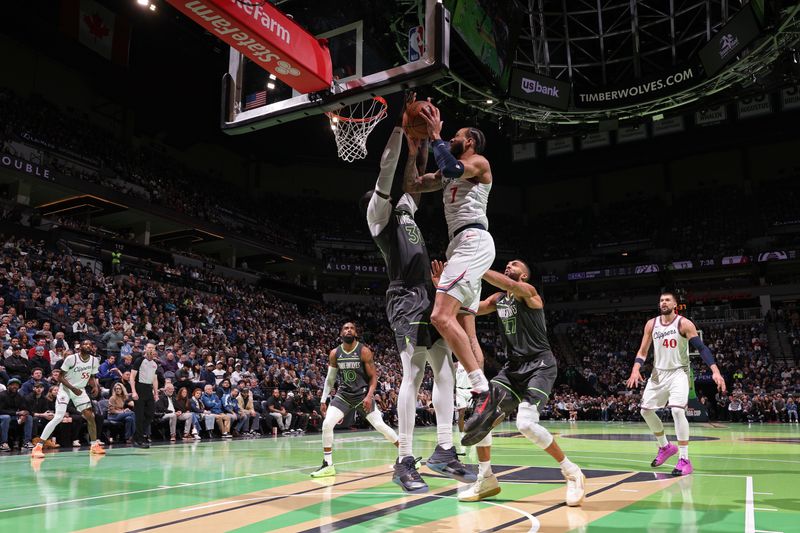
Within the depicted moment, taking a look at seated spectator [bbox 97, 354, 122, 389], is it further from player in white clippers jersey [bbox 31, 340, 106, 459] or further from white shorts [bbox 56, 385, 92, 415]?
white shorts [bbox 56, 385, 92, 415]

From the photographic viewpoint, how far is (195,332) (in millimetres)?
20641

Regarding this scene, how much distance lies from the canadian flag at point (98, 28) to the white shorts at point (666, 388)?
25.7 m

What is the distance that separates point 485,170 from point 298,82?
3.42 m

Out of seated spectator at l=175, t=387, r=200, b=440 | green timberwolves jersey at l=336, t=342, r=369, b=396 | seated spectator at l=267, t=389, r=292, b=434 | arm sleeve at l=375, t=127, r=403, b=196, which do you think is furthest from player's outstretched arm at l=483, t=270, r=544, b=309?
seated spectator at l=267, t=389, r=292, b=434

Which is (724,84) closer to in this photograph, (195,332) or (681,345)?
(681,345)

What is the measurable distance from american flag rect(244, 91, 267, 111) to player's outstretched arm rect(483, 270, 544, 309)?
13.4 feet

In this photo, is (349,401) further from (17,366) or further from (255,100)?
(17,366)

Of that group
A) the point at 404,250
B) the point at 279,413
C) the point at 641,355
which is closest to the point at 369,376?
the point at 404,250

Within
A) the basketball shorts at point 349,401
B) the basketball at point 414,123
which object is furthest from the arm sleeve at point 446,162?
the basketball shorts at point 349,401

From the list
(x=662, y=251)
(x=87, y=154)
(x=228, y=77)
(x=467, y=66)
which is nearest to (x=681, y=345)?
(x=228, y=77)

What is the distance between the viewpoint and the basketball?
5258mm

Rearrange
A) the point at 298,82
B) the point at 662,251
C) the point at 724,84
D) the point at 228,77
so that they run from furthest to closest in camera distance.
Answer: the point at 662,251 → the point at 724,84 → the point at 228,77 → the point at 298,82

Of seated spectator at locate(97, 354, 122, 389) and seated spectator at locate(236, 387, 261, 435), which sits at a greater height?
seated spectator at locate(97, 354, 122, 389)

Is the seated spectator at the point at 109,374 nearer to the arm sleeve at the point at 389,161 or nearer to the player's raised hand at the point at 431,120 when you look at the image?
the arm sleeve at the point at 389,161
